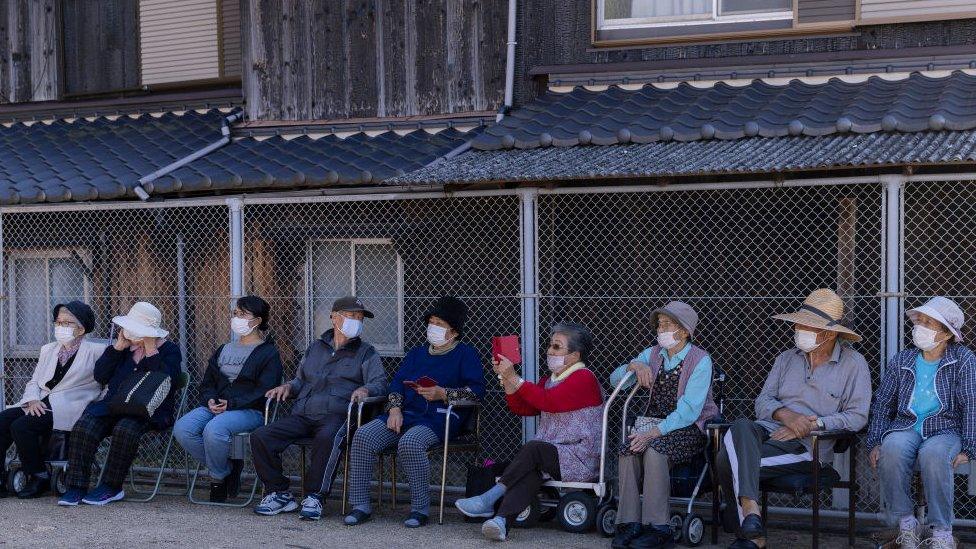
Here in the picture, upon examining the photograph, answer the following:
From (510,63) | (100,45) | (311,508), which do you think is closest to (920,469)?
(311,508)

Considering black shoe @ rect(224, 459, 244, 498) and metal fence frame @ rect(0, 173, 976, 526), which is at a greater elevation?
metal fence frame @ rect(0, 173, 976, 526)

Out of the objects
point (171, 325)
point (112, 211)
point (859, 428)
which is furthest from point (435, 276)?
point (859, 428)

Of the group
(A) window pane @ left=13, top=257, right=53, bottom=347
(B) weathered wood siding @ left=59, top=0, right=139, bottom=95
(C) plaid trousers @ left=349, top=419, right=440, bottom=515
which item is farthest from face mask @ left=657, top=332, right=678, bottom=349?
(B) weathered wood siding @ left=59, top=0, right=139, bottom=95

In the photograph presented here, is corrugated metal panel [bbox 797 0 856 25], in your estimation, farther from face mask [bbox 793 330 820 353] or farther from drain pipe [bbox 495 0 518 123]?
face mask [bbox 793 330 820 353]

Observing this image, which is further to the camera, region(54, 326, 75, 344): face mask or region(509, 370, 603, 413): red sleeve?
region(54, 326, 75, 344): face mask

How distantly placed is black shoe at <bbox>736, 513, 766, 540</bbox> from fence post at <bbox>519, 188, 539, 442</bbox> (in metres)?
1.92

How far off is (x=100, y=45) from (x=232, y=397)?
5.68 meters

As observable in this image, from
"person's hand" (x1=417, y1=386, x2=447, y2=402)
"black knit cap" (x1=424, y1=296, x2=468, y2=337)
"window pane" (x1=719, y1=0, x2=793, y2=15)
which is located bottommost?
"person's hand" (x1=417, y1=386, x2=447, y2=402)

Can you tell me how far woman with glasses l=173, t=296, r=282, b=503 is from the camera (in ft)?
28.8

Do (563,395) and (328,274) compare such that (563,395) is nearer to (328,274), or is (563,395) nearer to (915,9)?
(328,274)

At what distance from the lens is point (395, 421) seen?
828 cm

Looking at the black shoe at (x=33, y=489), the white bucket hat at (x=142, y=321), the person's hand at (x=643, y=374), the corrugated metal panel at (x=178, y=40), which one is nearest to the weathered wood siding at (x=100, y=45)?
the corrugated metal panel at (x=178, y=40)

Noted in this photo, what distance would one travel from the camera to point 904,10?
9.46 meters

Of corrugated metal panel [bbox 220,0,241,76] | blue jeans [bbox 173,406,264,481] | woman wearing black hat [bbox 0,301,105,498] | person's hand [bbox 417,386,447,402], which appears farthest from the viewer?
corrugated metal panel [bbox 220,0,241,76]
